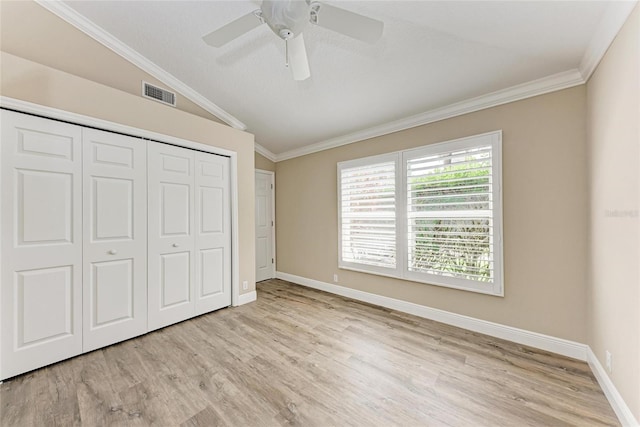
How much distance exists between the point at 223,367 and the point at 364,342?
1.32 metres

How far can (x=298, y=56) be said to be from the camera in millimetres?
1738

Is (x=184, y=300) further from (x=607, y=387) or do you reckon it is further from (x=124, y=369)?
(x=607, y=387)

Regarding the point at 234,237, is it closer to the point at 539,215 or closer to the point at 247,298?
the point at 247,298

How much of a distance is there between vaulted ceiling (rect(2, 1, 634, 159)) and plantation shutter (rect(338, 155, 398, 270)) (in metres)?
0.59

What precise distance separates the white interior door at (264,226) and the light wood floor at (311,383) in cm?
206

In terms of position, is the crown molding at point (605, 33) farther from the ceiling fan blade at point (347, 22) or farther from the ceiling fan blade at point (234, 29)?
the ceiling fan blade at point (234, 29)

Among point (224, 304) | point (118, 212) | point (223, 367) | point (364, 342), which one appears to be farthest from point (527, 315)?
point (118, 212)

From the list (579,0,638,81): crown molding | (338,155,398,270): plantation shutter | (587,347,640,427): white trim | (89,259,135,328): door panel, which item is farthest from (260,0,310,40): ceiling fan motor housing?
(587,347,640,427): white trim

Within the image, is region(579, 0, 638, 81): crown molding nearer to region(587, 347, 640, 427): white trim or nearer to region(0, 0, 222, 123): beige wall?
region(587, 347, 640, 427): white trim

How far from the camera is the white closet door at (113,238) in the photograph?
89.4 inches

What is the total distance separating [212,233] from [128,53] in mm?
2221

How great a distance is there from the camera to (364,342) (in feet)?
8.02

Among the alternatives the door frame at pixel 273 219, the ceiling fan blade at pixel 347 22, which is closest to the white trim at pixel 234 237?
the door frame at pixel 273 219

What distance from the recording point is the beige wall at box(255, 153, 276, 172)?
4707 mm
